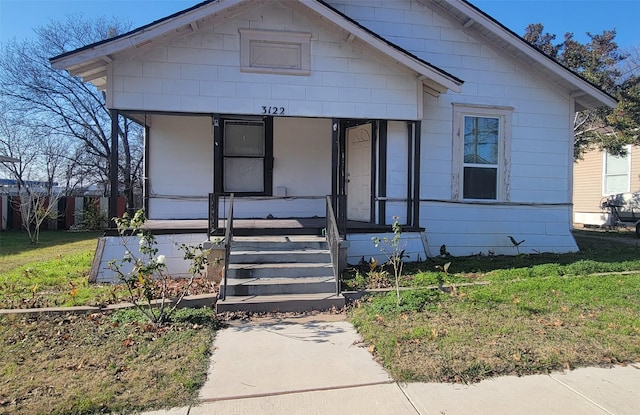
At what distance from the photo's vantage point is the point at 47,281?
7004 millimetres

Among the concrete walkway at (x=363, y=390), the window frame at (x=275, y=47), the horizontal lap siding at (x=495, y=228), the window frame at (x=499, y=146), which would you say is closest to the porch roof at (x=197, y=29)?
the window frame at (x=275, y=47)

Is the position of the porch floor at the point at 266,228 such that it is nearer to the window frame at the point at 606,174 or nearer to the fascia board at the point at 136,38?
the fascia board at the point at 136,38

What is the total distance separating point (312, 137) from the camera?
1006 centimetres

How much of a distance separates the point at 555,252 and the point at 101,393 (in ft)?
32.4

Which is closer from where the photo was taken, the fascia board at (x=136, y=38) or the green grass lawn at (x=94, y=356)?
the green grass lawn at (x=94, y=356)

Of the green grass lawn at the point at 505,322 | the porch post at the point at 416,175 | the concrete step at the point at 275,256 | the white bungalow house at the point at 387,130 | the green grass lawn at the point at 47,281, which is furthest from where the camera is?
the porch post at the point at 416,175

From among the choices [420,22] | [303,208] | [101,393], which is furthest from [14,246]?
[420,22]

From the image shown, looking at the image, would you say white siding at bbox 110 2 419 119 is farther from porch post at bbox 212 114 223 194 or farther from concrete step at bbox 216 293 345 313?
concrete step at bbox 216 293 345 313

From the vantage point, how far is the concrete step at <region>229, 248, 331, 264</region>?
22.5 feet

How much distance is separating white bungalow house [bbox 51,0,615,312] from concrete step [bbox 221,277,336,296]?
1858 millimetres

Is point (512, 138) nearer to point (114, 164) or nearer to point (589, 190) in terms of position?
point (114, 164)

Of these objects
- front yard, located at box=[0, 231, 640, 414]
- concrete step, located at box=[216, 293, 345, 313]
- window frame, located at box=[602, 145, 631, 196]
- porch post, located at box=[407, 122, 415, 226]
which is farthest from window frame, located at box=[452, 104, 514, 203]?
window frame, located at box=[602, 145, 631, 196]

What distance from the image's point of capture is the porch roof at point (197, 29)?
22.9 feet

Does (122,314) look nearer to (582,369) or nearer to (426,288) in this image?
(426,288)
